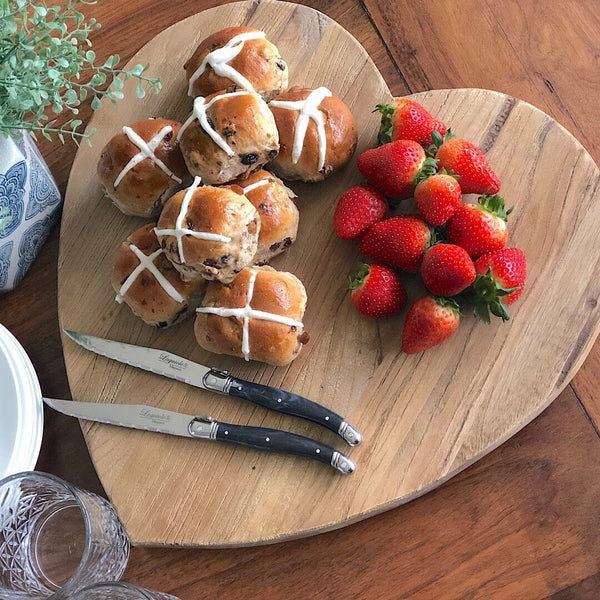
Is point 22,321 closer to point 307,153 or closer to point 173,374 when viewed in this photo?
point 173,374

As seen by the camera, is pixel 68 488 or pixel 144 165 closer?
pixel 68 488

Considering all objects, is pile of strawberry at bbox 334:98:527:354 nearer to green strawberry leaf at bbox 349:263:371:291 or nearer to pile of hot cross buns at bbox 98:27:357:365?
green strawberry leaf at bbox 349:263:371:291

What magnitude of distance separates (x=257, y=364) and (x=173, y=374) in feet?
0.55

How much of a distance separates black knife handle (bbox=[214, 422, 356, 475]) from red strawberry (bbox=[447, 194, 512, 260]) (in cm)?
46

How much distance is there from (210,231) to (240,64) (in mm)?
371

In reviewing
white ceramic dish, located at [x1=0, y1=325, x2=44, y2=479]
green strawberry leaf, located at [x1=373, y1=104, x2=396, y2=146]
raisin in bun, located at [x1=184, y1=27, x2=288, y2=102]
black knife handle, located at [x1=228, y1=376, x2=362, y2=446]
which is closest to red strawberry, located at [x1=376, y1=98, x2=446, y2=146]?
green strawberry leaf, located at [x1=373, y1=104, x2=396, y2=146]

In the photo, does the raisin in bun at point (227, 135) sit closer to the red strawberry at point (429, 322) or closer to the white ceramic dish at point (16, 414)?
the red strawberry at point (429, 322)

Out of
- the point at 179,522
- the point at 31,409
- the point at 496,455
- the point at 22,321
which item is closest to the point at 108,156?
the point at 22,321

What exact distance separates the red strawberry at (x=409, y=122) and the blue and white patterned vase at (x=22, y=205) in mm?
698

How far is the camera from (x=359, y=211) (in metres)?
1.41

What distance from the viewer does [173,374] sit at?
4.74 feet

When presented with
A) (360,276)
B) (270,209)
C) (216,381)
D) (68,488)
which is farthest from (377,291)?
(68,488)

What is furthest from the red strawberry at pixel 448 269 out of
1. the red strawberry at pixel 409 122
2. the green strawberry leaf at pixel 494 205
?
the red strawberry at pixel 409 122

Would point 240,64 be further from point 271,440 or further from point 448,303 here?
point 271,440
